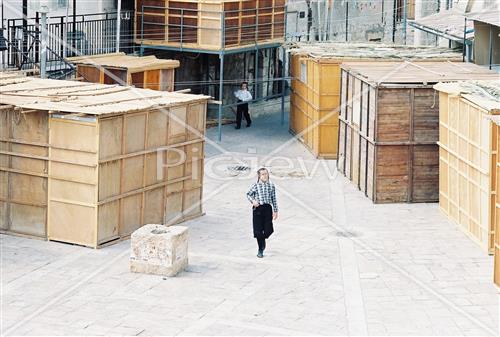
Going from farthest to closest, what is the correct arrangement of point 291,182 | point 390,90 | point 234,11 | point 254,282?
point 234,11 < point 291,182 < point 390,90 < point 254,282

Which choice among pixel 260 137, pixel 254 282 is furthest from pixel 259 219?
pixel 260 137

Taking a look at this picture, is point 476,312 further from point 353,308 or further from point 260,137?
point 260,137

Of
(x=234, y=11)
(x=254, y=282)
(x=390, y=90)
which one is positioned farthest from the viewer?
(x=234, y=11)

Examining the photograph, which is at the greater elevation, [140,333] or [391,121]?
[391,121]

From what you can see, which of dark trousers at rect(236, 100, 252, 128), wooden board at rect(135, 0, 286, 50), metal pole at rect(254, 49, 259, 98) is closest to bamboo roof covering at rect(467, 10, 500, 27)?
wooden board at rect(135, 0, 286, 50)

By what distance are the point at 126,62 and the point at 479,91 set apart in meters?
12.0

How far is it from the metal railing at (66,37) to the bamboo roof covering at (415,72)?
8.15 m

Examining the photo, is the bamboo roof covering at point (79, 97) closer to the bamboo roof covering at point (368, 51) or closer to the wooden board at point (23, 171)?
the wooden board at point (23, 171)

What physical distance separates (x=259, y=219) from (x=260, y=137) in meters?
14.4

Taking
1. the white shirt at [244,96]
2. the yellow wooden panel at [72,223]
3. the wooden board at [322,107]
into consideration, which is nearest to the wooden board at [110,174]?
the yellow wooden panel at [72,223]

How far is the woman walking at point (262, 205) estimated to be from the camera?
20.2 m

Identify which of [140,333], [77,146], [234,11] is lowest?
[140,333]

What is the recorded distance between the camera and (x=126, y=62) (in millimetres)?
31578

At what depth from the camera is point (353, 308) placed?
17.7 metres
